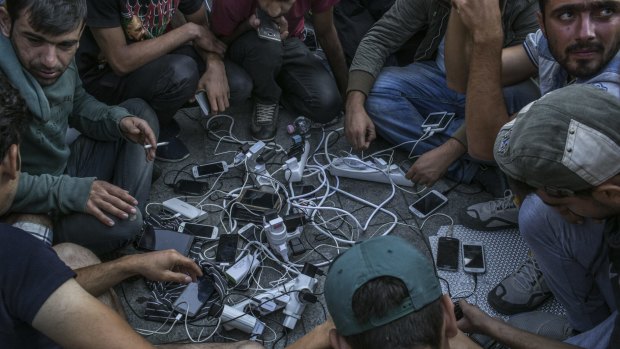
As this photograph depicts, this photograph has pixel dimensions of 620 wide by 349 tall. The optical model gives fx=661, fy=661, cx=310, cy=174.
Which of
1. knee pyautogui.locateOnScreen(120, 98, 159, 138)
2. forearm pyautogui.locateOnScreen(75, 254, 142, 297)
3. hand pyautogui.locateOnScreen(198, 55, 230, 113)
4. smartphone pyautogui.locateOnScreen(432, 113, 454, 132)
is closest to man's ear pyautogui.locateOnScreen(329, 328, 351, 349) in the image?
forearm pyautogui.locateOnScreen(75, 254, 142, 297)

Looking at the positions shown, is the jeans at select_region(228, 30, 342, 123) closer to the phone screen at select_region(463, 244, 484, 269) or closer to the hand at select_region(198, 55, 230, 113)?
the hand at select_region(198, 55, 230, 113)

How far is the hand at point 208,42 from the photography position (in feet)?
12.5

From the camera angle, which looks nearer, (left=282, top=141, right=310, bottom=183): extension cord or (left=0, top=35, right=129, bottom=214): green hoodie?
(left=0, top=35, right=129, bottom=214): green hoodie

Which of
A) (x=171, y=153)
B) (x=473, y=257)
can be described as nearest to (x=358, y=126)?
(x=473, y=257)

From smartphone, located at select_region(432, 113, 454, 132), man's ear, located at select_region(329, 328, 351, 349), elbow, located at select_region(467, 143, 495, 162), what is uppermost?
man's ear, located at select_region(329, 328, 351, 349)

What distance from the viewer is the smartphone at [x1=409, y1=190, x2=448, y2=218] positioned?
3.47 m

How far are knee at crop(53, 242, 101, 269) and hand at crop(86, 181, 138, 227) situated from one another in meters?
0.17

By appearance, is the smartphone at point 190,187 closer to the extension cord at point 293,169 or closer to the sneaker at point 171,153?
the sneaker at point 171,153

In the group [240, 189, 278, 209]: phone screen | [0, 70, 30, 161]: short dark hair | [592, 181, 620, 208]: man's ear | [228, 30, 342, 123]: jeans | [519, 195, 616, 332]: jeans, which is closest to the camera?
[592, 181, 620, 208]: man's ear

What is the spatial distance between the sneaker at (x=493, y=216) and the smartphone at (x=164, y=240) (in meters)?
1.40

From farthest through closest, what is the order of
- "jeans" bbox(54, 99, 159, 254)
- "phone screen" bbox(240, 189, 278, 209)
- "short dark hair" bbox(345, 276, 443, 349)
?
"phone screen" bbox(240, 189, 278, 209) < "jeans" bbox(54, 99, 159, 254) < "short dark hair" bbox(345, 276, 443, 349)

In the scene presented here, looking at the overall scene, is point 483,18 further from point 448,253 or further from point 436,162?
point 448,253

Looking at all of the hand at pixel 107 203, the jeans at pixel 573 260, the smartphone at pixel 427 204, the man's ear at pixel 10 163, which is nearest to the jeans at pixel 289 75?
the smartphone at pixel 427 204

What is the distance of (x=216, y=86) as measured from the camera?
378cm
